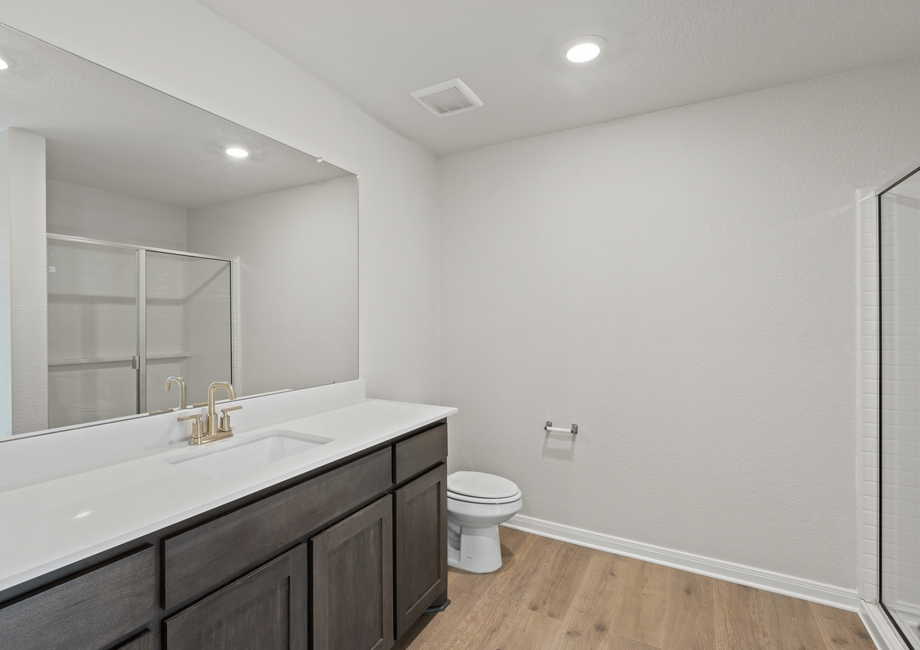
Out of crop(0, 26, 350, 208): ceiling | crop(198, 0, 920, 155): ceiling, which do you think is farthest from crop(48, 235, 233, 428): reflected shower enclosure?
crop(198, 0, 920, 155): ceiling

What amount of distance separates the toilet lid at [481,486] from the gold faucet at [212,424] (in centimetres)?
124

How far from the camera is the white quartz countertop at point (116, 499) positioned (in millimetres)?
842

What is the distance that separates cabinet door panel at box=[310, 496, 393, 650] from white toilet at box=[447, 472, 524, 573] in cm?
75

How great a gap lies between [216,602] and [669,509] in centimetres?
220

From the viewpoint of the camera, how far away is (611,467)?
262cm

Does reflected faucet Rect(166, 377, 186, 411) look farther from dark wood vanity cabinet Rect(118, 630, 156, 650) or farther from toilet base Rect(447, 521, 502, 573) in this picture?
toilet base Rect(447, 521, 502, 573)

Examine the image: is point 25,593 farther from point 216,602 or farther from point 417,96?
point 417,96

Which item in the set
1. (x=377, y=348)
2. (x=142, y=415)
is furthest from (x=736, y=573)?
(x=142, y=415)

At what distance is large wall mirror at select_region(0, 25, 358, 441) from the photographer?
1232 mm

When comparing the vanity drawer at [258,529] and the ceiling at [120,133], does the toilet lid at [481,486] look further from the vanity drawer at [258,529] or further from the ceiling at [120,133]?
the ceiling at [120,133]

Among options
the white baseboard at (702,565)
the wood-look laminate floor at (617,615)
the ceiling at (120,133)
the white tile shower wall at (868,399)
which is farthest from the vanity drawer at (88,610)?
the white tile shower wall at (868,399)

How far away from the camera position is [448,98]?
2.32m

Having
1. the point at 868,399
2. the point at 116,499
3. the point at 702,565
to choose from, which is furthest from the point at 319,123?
Result: the point at 702,565

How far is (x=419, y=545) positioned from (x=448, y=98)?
206 centimetres
